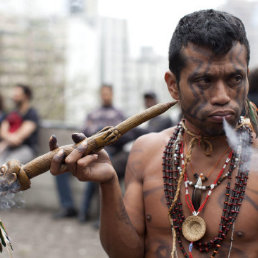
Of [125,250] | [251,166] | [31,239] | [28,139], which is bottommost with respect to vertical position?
[31,239]

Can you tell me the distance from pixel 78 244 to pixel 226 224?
386 cm

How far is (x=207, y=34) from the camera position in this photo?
1727 millimetres

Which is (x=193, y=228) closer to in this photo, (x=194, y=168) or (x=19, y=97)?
(x=194, y=168)

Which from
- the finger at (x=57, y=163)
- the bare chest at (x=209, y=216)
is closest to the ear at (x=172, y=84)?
the bare chest at (x=209, y=216)

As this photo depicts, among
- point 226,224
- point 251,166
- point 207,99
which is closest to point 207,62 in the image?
point 207,99

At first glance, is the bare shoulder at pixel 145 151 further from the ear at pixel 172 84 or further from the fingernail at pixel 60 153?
the fingernail at pixel 60 153

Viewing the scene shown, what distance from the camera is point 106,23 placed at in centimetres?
1504

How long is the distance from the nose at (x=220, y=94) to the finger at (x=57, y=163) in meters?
0.60

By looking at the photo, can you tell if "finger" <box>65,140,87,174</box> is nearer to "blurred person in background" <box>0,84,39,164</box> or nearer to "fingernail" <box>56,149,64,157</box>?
"fingernail" <box>56,149,64,157</box>

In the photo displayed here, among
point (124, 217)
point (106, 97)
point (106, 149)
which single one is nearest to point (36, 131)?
point (106, 97)

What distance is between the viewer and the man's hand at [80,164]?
65.2 inches

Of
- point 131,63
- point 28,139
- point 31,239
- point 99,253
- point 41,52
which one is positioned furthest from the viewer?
point 131,63

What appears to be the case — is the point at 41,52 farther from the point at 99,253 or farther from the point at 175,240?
the point at 175,240

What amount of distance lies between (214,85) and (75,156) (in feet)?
1.94
